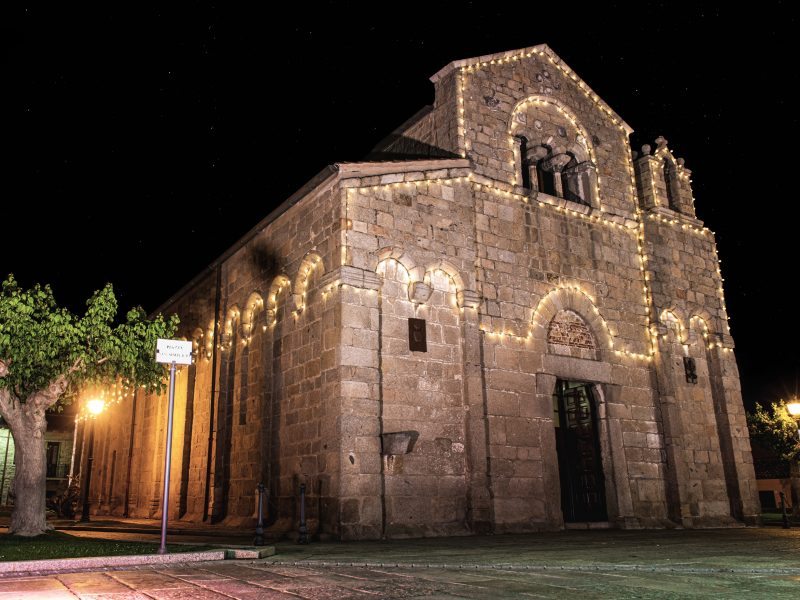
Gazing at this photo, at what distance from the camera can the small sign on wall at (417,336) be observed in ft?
45.1

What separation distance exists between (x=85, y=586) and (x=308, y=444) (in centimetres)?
745

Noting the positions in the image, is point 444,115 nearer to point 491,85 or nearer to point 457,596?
point 491,85

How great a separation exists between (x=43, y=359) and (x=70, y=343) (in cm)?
52

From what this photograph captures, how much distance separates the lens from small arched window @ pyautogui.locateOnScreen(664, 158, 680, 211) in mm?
19991

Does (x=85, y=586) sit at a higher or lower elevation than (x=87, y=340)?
lower

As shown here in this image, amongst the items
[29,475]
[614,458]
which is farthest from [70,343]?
[614,458]

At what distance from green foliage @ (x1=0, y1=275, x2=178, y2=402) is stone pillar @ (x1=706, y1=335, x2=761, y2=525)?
47.4 feet

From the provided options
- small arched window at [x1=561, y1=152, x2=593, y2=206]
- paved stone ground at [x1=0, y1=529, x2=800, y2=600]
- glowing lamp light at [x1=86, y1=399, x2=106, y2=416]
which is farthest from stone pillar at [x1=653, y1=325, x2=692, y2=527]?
glowing lamp light at [x1=86, y1=399, x2=106, y2=416]

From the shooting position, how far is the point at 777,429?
3127cm

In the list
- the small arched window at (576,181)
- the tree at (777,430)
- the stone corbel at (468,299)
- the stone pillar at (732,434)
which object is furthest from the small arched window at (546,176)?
the tree at (777,430)

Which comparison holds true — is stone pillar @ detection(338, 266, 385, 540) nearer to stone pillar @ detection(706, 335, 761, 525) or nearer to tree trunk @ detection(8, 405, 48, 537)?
tree trunk @ detection(8, 405, 48, 537)

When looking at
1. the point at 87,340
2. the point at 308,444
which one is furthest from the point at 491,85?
the point at 87,340

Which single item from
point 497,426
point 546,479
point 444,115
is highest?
point 444,115

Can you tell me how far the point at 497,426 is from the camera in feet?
46.1
